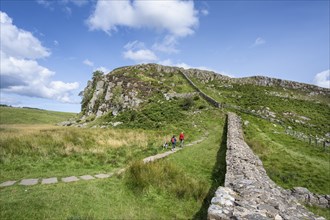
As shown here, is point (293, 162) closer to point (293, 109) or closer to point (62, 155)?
point (62, 155)

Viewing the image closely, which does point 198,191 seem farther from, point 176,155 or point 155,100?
point 155,100

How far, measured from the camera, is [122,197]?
33.9ft

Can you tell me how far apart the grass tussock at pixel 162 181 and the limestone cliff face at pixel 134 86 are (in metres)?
37.6

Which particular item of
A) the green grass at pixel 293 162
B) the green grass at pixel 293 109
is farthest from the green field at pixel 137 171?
the green grass at pixel 293 109

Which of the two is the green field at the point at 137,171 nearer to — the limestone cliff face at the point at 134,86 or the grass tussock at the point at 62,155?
the grass tussock at the point at 62,155

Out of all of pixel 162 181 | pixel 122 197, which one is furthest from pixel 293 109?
pixel 122 197

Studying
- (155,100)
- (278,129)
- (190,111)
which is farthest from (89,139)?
(155,100)

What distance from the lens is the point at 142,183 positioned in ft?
36.8

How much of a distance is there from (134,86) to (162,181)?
160ft

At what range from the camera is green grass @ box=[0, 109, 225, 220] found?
8820mm

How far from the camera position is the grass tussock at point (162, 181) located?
10.7 m

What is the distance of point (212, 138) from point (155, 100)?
2588 centimetres

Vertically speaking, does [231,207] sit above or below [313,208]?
above

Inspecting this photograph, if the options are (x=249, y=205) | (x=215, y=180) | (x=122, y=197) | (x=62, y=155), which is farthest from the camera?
(x=62, y=155)
